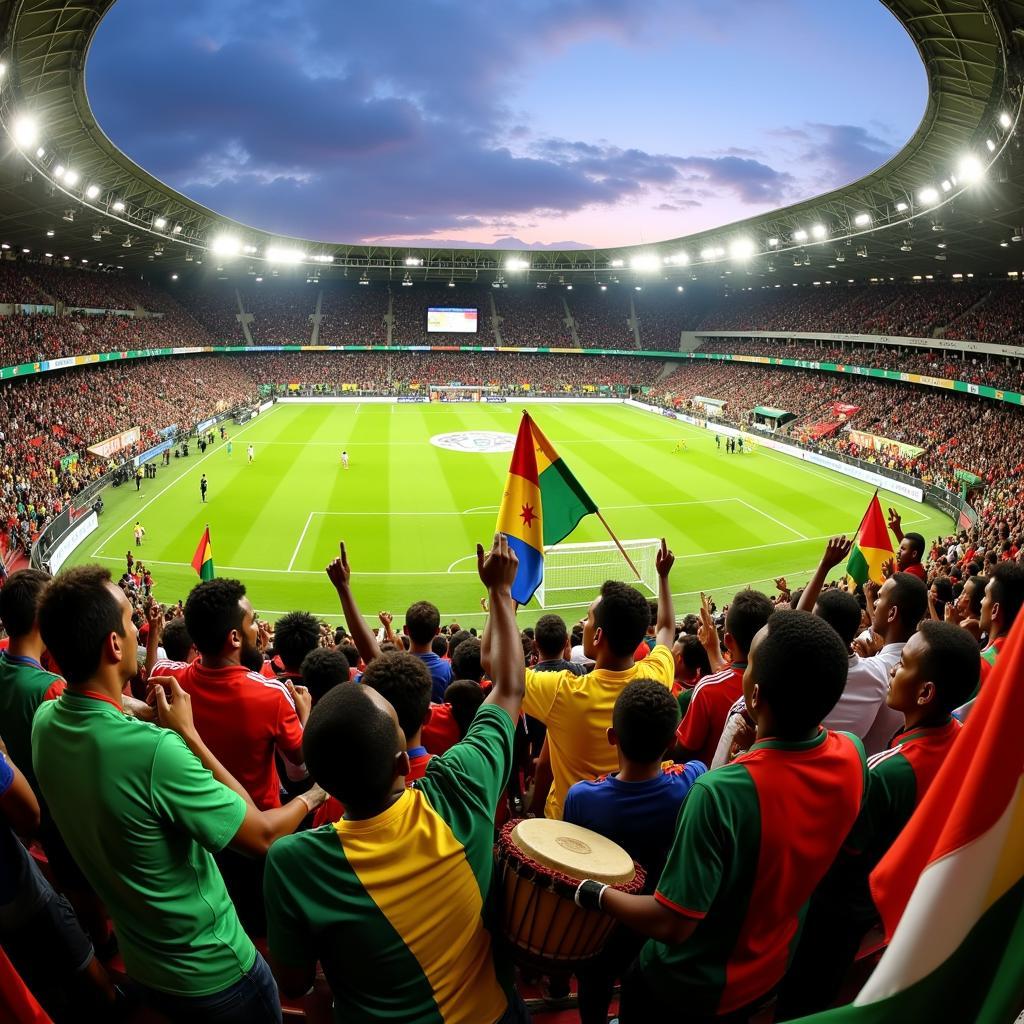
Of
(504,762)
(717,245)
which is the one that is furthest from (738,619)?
(717,245)

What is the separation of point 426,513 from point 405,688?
29.9 meters

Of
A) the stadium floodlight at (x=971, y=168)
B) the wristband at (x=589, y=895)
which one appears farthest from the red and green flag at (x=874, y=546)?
the stadium floodlight at (x=971, y=168)

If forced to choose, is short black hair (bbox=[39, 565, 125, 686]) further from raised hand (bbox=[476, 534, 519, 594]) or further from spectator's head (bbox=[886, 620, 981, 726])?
spectator's head (bbox=[886, 620, 981, 726])

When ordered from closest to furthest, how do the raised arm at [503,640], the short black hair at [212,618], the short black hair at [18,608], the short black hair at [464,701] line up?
1. the raised arm at [503,640]
2. the short black hair at [18,608]
3. the short black hair at [212,618]
4. the short black hair at [464,701]

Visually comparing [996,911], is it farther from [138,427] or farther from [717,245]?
[717,245]

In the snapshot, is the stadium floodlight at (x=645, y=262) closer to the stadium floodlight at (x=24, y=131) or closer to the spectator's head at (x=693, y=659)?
the stadium floodlight at (x=24, y=131)

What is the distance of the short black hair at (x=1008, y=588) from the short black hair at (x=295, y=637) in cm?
612

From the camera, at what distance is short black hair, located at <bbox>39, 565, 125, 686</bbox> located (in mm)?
2941

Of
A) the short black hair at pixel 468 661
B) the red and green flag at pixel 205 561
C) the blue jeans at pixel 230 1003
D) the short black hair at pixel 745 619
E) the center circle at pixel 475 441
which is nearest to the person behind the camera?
the blue jeans at pixel 230 1003

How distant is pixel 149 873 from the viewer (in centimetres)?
277

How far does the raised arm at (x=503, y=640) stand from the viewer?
317 cm

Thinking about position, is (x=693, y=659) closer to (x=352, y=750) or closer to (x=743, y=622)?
(x=743, y=622)

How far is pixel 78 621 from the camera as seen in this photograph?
3012 millimetres

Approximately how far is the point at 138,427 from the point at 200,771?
47.6m
